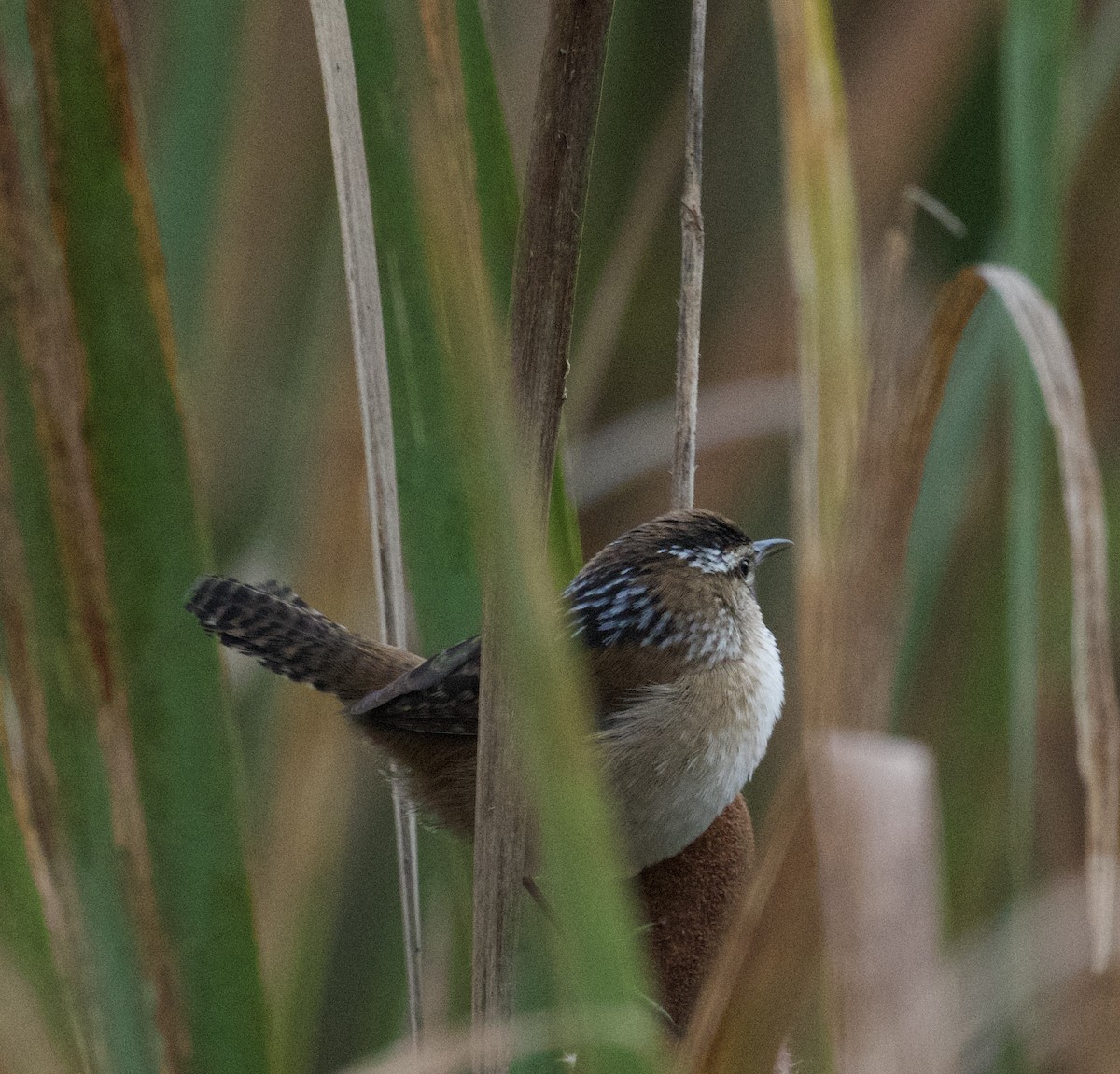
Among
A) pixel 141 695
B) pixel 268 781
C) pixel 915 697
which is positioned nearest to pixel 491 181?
pixel 141 695

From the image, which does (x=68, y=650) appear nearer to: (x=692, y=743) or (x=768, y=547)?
(x=692, y=743)

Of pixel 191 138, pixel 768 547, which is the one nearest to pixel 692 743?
pixel 768 547

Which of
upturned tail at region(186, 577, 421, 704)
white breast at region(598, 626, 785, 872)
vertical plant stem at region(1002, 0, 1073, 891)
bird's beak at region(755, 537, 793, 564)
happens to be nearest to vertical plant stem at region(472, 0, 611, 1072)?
vertical plant stem at region(1002, 0, 1073, 891)

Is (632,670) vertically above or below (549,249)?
below

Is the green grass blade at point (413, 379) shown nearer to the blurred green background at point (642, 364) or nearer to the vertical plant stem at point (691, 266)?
the vertical plant stem at point (691, 266)

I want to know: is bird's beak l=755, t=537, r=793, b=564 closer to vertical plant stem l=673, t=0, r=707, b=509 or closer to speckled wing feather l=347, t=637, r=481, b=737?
speckled wing feather l=347, t=637, r=481, b=737
